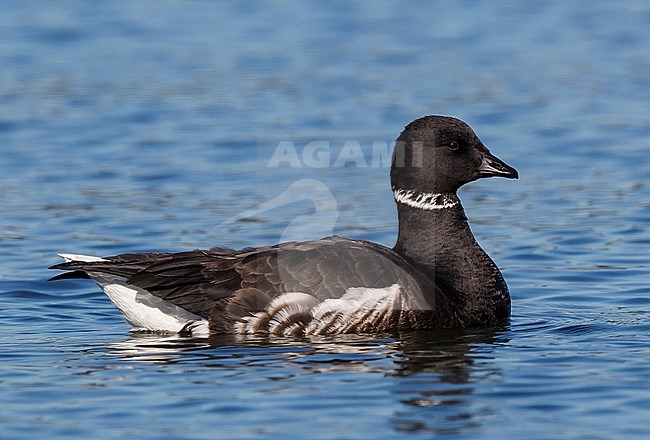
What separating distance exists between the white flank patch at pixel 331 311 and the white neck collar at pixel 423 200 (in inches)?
49.1

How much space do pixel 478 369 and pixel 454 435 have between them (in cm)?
170

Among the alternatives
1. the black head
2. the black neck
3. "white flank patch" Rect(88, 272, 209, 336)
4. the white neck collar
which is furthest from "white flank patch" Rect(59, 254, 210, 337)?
the black head

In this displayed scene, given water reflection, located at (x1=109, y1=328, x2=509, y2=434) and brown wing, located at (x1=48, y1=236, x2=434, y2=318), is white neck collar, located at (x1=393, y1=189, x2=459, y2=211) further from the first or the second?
water reflection, located at (x1=109, y1=328, x2=509, y2=434)

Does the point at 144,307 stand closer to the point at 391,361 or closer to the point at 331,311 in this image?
the point at 331,311

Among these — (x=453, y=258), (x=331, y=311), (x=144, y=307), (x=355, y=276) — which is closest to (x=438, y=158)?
(x=453, y=258)

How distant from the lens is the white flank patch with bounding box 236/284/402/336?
11305 mm

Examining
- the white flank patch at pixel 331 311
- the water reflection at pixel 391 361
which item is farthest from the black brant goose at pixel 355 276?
the water reflection at pixel 391 361

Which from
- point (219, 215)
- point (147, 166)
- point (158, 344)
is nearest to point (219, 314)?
point (158, 344)

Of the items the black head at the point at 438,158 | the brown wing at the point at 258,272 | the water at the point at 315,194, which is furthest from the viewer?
the black head at the point at 438,158

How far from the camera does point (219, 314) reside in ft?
37.7

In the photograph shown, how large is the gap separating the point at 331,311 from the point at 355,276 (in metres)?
0.36

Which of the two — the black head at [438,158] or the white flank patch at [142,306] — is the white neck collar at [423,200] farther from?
the white flank patch at [142,306]

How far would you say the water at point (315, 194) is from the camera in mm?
9492

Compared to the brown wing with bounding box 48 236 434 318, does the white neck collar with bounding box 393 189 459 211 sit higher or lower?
higher
